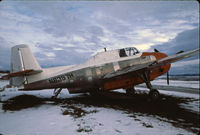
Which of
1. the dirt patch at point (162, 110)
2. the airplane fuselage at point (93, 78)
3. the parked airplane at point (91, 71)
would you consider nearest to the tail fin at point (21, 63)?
the parked airplane at point (91, 71)

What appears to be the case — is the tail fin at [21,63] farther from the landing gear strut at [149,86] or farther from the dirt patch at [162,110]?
the landing gear strut at [149,86]

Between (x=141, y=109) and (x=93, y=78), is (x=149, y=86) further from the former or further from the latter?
(x=93, y=78)

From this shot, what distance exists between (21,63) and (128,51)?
Answer: 7583 millimetres

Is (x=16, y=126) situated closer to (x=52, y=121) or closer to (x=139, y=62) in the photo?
(x=52, y=121)

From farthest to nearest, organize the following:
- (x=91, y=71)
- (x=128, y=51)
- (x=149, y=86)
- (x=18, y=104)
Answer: (x=128, y=51)
(x=149, y=86)
(x=91, y=71)
(x=18, y=104)

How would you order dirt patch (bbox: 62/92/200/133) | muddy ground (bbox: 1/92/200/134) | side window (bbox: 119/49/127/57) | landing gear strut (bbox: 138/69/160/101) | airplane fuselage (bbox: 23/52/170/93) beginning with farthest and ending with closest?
side window (bbox: 119/49/127/57)
landing gear strut (bbox: 138/69/160/101)
airplane fuselage (bbox: 23/52/170/93)
muddy ground (bbox: 1/92/200/134)
dirt patch (bbox: 62/92/200/133)

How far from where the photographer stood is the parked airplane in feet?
23.4

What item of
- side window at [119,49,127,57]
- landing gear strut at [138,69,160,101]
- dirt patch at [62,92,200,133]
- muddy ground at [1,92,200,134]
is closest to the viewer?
dirt patch at [62,92,200,133]

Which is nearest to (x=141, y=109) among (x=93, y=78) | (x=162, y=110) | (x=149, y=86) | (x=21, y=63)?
(x=162, y=110)

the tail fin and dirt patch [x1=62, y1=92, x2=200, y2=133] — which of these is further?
the tail fin

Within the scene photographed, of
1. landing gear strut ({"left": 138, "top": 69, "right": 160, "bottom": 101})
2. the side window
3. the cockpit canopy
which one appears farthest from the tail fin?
landing gear strut ({"left": 138, "top": 69, "right": 160, "bottom": 101})

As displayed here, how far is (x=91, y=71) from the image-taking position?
767 centimetres

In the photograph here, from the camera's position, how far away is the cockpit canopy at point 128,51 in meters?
8.60

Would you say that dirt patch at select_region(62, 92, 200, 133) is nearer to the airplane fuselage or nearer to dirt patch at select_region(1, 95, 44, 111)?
the airplane fuselage
